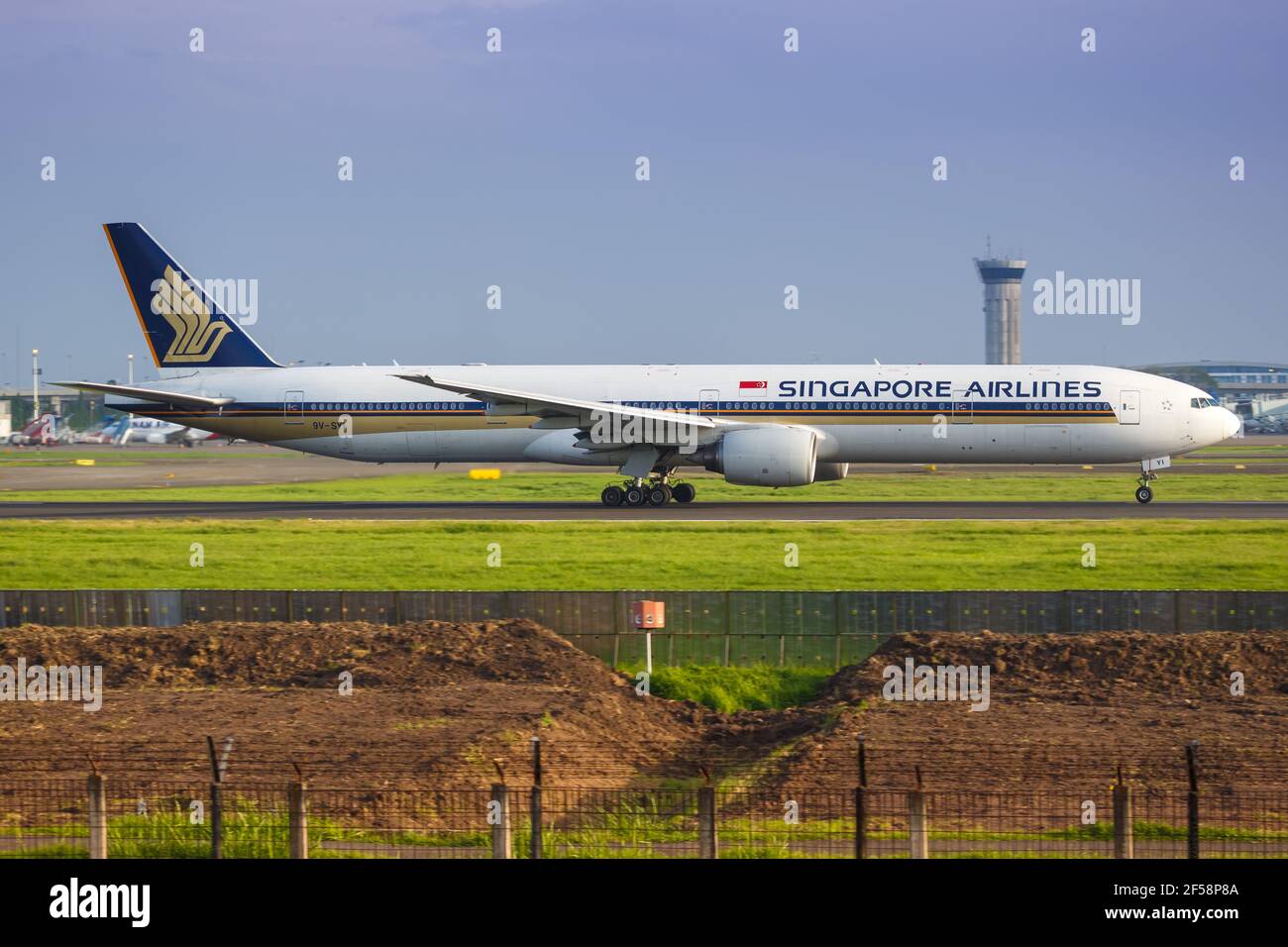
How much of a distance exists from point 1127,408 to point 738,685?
27522 millimetres

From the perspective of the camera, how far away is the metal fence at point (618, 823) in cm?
1359

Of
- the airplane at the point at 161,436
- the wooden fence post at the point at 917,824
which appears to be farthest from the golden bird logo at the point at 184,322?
the airplane at the point at 161,436

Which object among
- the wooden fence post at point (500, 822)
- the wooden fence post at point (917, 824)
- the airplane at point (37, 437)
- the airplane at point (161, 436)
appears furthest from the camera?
the airplane at point (37, 437)

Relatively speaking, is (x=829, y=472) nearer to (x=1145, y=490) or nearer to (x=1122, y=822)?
(x=1145, y=490)

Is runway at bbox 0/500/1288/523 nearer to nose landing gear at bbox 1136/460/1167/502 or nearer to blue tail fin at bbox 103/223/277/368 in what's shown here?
nose landing gear at bbox 1136/460/1167/502

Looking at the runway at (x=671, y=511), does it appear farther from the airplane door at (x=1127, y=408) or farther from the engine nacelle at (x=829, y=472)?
the airplane door at (x=1127, y=408)

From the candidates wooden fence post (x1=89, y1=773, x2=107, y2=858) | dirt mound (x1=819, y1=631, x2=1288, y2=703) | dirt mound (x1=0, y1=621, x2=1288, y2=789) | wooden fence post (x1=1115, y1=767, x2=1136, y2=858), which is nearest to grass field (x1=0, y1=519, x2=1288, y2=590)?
dirt mound (x1=819, y1=631, x2=1288, y2=703)

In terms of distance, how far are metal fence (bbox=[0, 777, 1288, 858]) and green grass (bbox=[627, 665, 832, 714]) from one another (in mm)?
6614

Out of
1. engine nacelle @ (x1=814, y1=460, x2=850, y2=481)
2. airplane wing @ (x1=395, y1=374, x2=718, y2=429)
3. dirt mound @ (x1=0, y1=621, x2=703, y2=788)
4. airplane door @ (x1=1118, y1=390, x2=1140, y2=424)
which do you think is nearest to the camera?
dirt mound @ (x1=0, y1=621, x2=703, y2=788)

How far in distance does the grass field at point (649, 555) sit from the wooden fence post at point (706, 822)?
1701 centimetres

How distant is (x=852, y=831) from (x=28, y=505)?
44.8 meters

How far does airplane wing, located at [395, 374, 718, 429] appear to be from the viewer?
152ft
